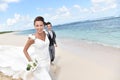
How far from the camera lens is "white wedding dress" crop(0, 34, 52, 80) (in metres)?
4.87

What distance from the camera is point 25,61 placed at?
23.0 ft

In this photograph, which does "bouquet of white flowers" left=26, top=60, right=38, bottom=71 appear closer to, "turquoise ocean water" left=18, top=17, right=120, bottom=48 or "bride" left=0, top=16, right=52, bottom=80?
"bride" left=0, top=16, right=52, bottom=80

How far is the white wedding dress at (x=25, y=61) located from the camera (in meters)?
4.87

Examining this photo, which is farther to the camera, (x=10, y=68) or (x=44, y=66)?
(x=10, y=68)

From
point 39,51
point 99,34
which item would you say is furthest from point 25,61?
point 99,34

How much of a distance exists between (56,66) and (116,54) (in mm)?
3160

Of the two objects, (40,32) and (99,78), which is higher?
(40,32)

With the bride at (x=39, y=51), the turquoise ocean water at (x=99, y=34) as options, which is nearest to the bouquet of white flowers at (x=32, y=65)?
the bride at (x=39, y=51)

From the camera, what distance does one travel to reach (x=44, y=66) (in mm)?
5012

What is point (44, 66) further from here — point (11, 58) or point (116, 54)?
point (116, 54)

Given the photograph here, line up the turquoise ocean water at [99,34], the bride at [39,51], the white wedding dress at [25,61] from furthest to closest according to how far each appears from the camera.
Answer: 1. the turquoise ocean water at [99,34]
2. the white wedding dress at [25,61]
3. the bride at [39,51]

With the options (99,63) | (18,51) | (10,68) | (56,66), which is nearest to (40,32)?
(10,68)

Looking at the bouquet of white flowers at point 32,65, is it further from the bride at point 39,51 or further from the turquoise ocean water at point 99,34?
the turquoise ocean water at point 99,34

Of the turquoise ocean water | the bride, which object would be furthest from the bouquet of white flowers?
the turquoise ocean water
